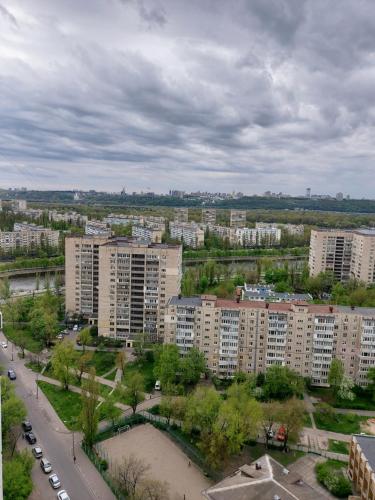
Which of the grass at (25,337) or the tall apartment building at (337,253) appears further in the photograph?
the tall apartment building at (337,253)

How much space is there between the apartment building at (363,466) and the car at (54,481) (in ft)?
37.7

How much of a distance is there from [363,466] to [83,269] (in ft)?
84.1

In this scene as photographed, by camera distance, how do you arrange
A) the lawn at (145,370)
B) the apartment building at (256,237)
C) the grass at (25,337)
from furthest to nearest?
the apartment building at (256,237) → the grass at (25,337) → the lawn at (145,370)

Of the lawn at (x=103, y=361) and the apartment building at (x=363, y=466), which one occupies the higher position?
the apartment building at (x=363, y=466)

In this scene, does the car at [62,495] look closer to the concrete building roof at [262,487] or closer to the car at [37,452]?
the car at [37,452]

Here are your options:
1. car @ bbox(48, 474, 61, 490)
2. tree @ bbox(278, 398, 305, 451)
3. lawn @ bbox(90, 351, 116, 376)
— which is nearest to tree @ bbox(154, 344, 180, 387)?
lawn @ bbox(90, 351, 116, 376)

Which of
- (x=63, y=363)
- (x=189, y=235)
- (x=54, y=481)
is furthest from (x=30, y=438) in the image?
(x=189, y=235)

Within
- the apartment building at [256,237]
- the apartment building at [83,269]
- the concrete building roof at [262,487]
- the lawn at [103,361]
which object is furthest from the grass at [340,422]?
the apartment building at [256,237]

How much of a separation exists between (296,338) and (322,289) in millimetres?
22312

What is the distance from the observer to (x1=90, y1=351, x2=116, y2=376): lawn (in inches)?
1026

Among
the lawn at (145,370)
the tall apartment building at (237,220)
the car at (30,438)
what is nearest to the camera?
the car at (30,438)

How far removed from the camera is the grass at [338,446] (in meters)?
18.5

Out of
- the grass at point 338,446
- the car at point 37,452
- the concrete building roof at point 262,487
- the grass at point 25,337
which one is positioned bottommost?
the grass at point 338,446

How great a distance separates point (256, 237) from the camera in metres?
79.8
